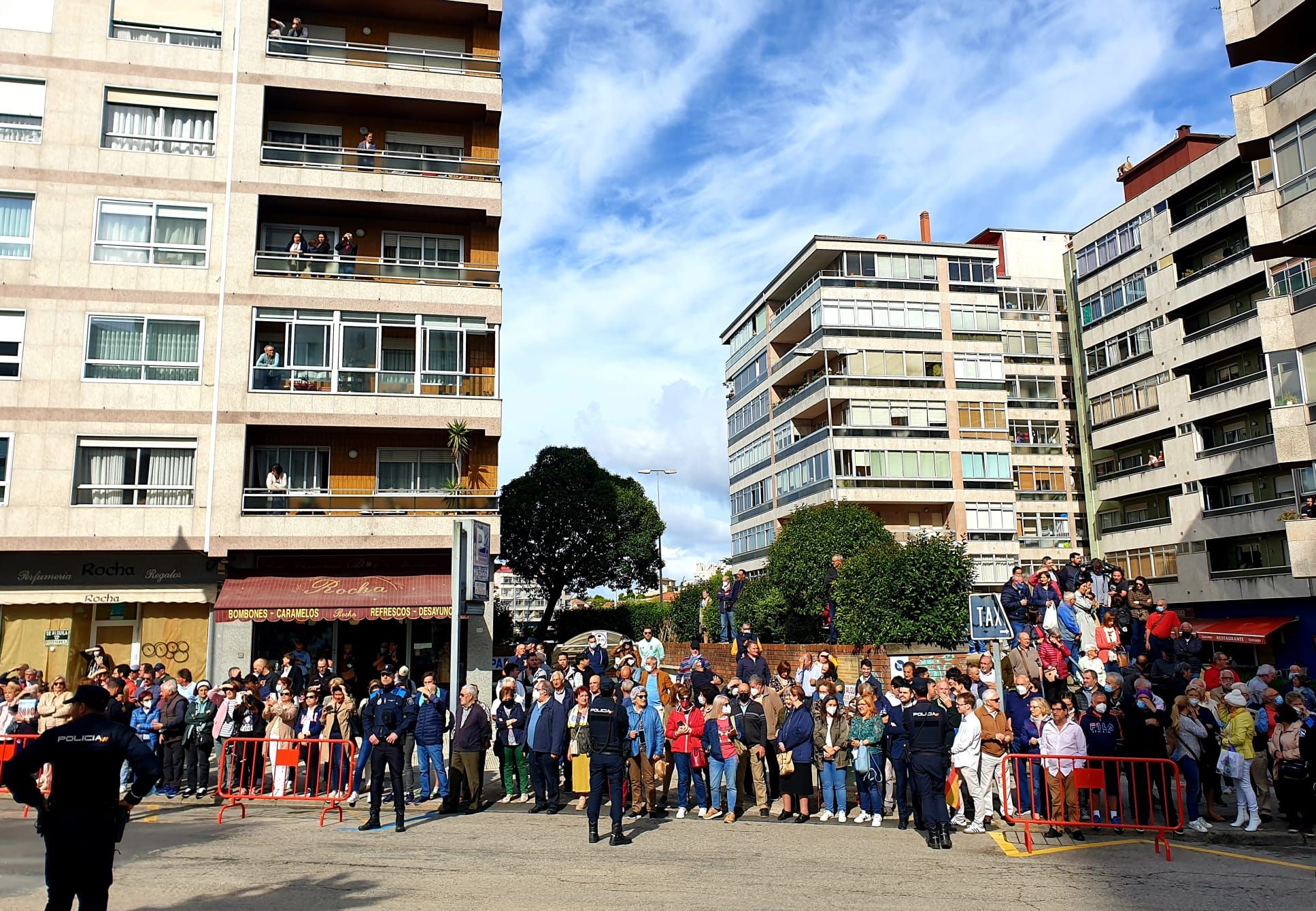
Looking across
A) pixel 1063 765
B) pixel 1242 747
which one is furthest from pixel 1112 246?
pixel 1063 765

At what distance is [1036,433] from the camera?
5216cm

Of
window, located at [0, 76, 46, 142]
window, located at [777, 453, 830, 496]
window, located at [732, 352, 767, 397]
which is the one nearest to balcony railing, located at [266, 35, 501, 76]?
window, located at [0, 76, 46, 142]

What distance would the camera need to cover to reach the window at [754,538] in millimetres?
56406

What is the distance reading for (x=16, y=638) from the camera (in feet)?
70.7

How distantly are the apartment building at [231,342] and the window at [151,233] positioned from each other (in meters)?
0.05

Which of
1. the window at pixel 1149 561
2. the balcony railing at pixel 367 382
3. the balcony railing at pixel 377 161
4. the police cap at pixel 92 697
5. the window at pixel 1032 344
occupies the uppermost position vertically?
the window at pixel 1032 344

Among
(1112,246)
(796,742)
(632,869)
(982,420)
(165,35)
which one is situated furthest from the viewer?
(982,420)

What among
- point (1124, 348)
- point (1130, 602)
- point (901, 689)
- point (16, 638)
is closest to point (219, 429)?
point (16, 638)

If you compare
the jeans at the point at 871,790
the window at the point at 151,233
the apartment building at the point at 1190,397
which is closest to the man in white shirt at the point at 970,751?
the jeans at the point at 871,790

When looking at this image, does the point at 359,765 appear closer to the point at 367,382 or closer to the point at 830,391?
the point at 367,382

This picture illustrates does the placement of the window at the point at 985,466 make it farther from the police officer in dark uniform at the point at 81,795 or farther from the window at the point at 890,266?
the police officer in dark uniform at the point at 81,795

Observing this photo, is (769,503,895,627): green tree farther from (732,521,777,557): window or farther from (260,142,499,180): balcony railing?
(260,142,499,180): balcony railing

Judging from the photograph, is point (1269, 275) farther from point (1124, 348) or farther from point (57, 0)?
point (57, 0)

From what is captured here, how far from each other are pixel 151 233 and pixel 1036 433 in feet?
148
